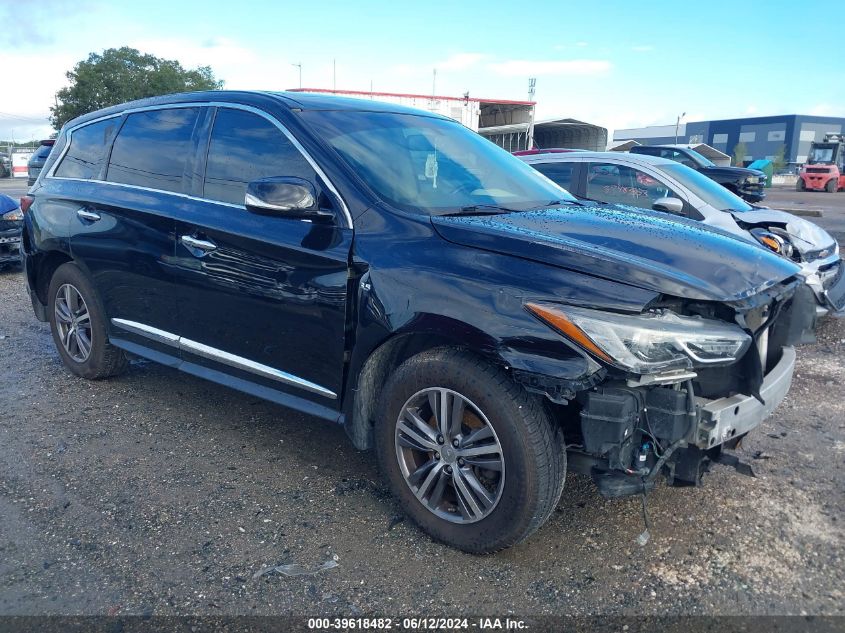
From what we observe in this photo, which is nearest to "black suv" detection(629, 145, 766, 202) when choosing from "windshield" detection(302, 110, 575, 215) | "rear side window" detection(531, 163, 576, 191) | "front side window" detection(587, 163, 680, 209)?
"front side window" detection(587, 163, 680, 209)

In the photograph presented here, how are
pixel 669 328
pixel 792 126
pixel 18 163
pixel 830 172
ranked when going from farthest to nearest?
1. pixel 792 126
2. pixel 18 163
3. pixel 830 172
4. pixel 669 328

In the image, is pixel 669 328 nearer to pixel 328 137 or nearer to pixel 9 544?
pixel 328 137

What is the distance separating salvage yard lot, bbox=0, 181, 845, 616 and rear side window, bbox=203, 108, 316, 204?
4.88 ft

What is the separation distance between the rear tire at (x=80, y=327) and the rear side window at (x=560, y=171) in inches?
185

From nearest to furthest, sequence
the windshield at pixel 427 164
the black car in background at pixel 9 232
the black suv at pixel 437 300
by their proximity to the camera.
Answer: the black suv at pixel 437 300 → the windshield at pixel 427 164 → the black car in background at pixel 9 232

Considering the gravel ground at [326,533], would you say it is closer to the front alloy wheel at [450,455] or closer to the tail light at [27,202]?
the front alloy wheel at [450,455]

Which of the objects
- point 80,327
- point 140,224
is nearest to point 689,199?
point 140,224

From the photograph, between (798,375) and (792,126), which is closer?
(798,375)

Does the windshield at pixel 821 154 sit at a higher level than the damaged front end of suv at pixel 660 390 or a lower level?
higher

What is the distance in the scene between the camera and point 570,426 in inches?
110

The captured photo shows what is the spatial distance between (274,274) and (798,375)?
162 inches

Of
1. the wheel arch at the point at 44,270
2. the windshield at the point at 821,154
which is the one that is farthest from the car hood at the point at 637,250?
the windshield at the point at 821,154

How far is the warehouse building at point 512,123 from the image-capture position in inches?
1239

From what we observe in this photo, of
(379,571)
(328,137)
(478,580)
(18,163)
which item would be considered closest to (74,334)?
(328,137)
